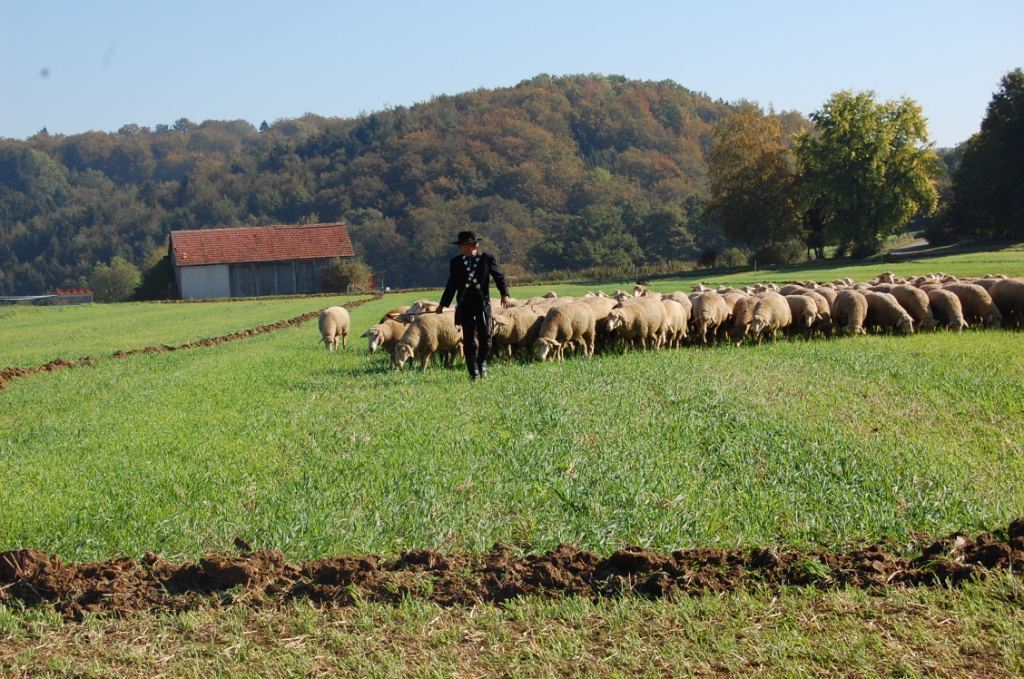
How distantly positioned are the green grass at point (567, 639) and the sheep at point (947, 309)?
570 inches

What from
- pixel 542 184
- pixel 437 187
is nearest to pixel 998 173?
pixel 542 184

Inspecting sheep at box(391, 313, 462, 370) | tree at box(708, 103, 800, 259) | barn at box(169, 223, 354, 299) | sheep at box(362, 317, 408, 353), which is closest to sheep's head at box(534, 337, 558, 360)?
sheep at box(391, 313, 462, 370)

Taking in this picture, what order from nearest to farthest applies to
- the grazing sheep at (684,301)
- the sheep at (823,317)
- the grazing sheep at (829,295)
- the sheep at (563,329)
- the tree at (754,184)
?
the sheep at (563,329) → the sheep at (823,317) → the grazing sheep at (684,301) → the grazing sheep at (829,295) → the tree at (754,184)

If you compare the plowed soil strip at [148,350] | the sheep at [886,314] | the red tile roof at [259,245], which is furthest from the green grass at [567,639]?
the red tile roof at [259,245]

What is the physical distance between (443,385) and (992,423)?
272 inches

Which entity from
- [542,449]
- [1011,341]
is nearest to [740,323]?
[1011,341]

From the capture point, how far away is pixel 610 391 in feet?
38.8

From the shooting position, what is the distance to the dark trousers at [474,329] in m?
13.5

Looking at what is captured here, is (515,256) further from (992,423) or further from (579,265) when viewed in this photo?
(992,423)

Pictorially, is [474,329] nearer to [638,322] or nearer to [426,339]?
[426,339]

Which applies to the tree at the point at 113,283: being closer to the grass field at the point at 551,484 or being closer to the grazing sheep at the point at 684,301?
the grazing sheep at the point at 684,301

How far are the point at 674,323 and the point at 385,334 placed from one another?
17.2ft

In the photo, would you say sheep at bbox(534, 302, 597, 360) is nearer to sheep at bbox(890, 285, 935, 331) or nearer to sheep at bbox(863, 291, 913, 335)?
sheep at bbox(863, 291, 913, 335)

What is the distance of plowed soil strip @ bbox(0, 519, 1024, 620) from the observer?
5.29 meters
